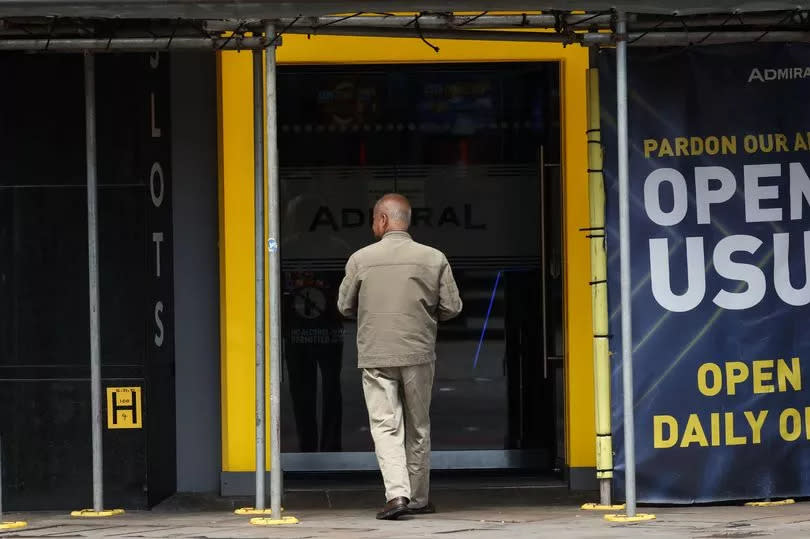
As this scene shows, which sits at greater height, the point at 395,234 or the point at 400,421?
the point at 395,234

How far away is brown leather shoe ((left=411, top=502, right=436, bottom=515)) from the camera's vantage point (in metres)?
8.99

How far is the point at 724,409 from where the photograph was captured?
8.92 meters

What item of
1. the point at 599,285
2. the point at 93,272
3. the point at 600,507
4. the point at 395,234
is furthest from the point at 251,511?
the point at 599,285

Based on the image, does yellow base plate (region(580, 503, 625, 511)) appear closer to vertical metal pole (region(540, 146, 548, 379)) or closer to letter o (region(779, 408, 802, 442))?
letter o (region(779, 408, 802, 442))

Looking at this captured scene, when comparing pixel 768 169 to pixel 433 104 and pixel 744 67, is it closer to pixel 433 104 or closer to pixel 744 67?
pixel 744 67

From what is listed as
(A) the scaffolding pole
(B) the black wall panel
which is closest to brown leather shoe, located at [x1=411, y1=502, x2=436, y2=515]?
(A) the scaffolding pole

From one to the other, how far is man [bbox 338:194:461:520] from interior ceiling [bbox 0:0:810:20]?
1343 mm

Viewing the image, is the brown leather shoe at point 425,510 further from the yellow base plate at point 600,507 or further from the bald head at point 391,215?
the bald head at point 391,215

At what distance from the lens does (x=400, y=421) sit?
879cm

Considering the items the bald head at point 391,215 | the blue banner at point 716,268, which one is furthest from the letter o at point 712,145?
the bald head at point 391,215

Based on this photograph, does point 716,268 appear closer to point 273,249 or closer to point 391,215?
point 391,215

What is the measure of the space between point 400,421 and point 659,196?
1937mm

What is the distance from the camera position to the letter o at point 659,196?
8828 millimetres

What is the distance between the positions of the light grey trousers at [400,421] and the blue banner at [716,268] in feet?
3.60
